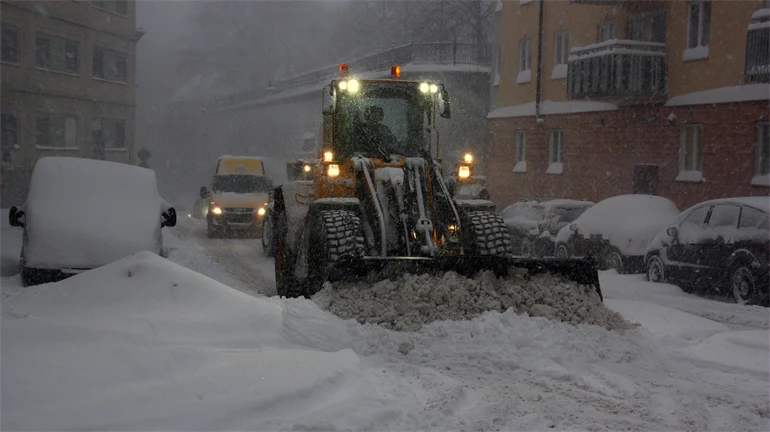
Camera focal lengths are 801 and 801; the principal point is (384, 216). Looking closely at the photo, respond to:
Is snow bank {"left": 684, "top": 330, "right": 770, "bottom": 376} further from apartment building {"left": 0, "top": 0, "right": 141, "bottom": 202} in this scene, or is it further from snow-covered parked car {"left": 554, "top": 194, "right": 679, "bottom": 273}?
apartment building {"left": 0, "top": 0, "right": 141, "bottom": 202}

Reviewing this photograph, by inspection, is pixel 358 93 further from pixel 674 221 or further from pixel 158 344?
pixel 674 221

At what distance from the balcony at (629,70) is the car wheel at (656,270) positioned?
29.5 ft

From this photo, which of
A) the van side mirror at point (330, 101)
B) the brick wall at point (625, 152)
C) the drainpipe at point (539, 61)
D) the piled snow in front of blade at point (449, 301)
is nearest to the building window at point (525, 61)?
the drainpipe at point (539, 61)

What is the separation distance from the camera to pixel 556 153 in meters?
27.3

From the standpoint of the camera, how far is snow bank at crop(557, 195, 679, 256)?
1474cm

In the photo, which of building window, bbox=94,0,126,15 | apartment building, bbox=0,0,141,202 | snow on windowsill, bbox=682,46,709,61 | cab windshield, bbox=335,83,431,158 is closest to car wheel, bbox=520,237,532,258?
cab windshield, bbox=335,83,431,158

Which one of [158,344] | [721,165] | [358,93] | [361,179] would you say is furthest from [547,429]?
[721,165]

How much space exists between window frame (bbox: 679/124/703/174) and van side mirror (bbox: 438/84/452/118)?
12.4 metres

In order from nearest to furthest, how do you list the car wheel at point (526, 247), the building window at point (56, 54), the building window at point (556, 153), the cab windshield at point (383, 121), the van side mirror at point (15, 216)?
the van side mirror at point (15, 216) → the cab windshield at point (383, 121) → the car wheel at point (526, 247) → the building window at point (556, 153) → the building window at point (56, 54)

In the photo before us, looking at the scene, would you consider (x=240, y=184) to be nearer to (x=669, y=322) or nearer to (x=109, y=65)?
(x=669, y=322)

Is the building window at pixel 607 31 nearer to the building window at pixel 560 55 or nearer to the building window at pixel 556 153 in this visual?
the building window at pixel 560 55

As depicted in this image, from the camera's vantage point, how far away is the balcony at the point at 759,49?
17.2 meters

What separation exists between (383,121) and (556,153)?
57.1ft

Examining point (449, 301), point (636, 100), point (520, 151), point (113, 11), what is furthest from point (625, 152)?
point (113, 11)
